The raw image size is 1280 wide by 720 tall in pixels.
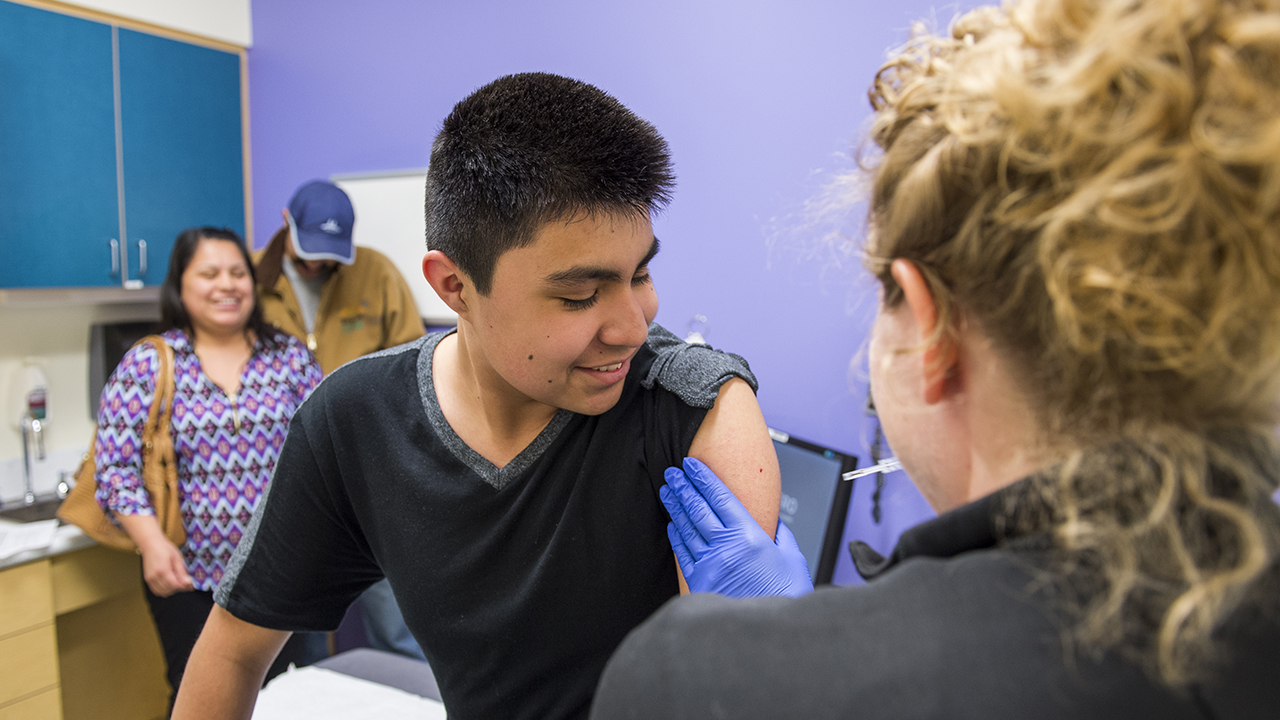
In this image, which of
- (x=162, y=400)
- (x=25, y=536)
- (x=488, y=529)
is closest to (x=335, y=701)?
(x=488, y=529)

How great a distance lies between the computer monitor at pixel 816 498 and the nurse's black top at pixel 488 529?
1340 millimetres

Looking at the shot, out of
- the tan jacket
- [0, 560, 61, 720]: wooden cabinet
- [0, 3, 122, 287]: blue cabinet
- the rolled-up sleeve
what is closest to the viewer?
the rolled-up sleeve

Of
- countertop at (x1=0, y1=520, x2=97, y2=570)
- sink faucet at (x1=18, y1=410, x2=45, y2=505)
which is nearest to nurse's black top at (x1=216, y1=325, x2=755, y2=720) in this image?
countertop at (x1=0, y1=520, x2=97, y2=570)

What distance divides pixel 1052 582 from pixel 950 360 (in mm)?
173

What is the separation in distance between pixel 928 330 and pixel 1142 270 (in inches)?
5.7

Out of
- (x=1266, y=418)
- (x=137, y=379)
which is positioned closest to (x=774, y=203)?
(x=137, y=379)

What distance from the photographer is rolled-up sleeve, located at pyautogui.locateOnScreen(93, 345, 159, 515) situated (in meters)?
2.32

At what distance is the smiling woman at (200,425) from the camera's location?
7.66 feet

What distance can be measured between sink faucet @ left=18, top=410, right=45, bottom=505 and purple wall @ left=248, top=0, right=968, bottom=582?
177 centimetres

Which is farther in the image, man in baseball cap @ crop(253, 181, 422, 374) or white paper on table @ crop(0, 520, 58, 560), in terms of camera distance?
man in baseball cap @ crop(253, 181, 422, 374)

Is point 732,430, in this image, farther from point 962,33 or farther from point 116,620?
point 116,620

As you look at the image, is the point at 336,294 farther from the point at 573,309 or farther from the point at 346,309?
the point at 573,309

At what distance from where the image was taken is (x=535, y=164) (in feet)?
3.09

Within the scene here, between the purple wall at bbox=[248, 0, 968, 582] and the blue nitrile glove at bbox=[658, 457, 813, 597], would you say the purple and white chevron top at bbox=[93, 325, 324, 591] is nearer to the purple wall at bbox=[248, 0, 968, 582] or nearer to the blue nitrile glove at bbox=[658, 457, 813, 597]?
the purple wall at bbox=[248, 0, 968, 582]
